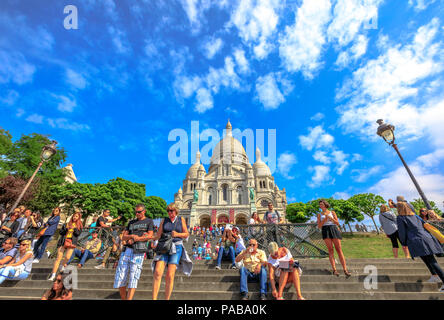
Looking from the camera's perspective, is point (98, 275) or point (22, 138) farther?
point (22, 138)

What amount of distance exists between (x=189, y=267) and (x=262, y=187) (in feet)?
133

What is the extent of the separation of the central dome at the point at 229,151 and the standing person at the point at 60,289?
1720 inches

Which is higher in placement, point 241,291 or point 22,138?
point 22,138

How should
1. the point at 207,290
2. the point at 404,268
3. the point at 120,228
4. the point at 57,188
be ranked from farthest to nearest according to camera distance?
the point at 57,188, the point at 120,228, the point at 404,268, the point at 207,290

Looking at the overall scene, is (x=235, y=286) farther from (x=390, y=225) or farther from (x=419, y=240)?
(x=390, y=225)

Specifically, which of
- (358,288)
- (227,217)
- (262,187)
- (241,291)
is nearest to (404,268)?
(358,288)

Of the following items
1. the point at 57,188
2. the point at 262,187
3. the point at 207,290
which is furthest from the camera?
the point at 262,187

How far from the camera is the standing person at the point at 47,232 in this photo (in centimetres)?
600

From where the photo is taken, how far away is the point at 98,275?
521cm

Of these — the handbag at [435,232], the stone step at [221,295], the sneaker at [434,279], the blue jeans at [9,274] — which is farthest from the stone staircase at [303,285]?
the handbag at [435,232]

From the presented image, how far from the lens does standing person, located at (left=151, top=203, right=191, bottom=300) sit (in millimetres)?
3350

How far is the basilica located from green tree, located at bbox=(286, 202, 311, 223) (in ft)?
6.71

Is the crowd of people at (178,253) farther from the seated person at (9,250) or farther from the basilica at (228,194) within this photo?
the basilica at (228,194)
